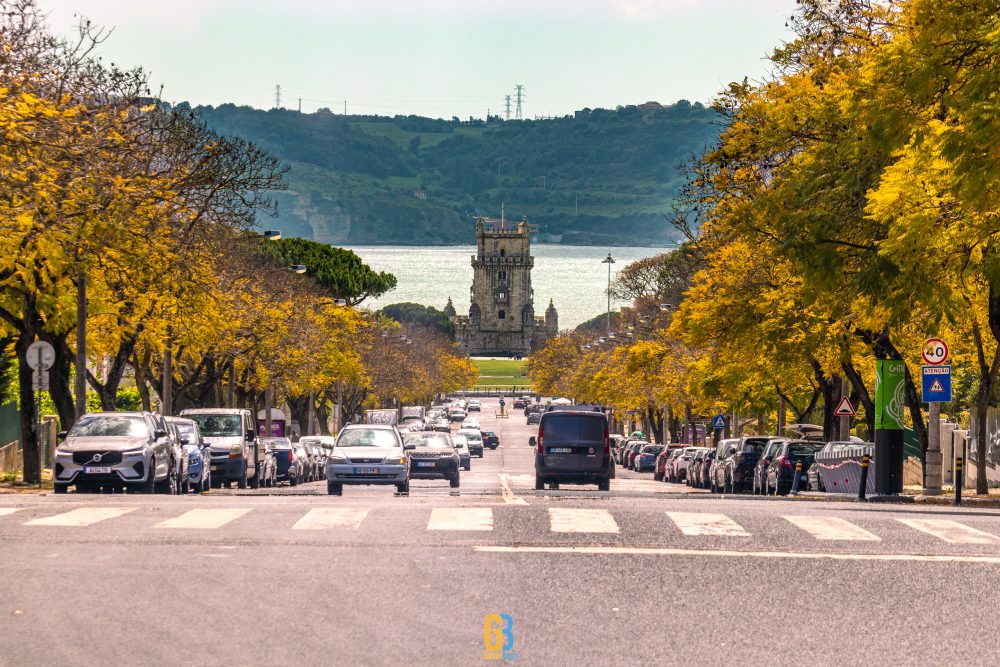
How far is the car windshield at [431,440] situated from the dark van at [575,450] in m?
5.32

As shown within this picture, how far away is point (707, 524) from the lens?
15953 millimetres

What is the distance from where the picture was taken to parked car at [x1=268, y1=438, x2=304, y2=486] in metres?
45.2

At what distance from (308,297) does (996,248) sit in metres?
50.2

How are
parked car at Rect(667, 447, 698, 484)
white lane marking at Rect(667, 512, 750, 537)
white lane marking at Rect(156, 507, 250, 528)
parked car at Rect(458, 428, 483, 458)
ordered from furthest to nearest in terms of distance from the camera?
parked car at Rect(458, 428, 483, 458)
parked car at Rect(667, 447, 698, 484)
white lane marking at Rect(156, 507, 250, 528)
white lane marking at Rect(667, 512, 750, 537)

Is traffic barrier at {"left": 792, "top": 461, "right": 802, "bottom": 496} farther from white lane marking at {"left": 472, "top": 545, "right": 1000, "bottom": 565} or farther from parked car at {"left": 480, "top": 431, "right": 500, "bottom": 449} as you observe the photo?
parked car at {"left": 480, "top": 431, "right": 500, "bottom": 449}

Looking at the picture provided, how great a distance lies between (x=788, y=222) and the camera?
2933cm

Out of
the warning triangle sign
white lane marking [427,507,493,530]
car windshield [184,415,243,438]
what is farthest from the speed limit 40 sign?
car windshield [184,415,243,438]

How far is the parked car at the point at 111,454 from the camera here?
26.7 meters

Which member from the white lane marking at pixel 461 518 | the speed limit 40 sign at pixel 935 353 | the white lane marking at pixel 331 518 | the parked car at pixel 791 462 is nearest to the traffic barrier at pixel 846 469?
the parked car at pixel 791 462

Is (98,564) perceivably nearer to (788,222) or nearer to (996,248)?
(996,248)

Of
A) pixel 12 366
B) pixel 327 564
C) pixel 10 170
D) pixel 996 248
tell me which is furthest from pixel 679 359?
pixel 327 564

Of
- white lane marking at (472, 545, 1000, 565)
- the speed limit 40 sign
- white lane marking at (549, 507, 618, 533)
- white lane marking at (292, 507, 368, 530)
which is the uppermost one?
the speed limit 40 sign

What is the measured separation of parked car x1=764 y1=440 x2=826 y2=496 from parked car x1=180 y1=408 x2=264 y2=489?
13020 millimetres

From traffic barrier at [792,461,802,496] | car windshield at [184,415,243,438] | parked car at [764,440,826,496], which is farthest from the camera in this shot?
car windshield at [184,415,243,438]
